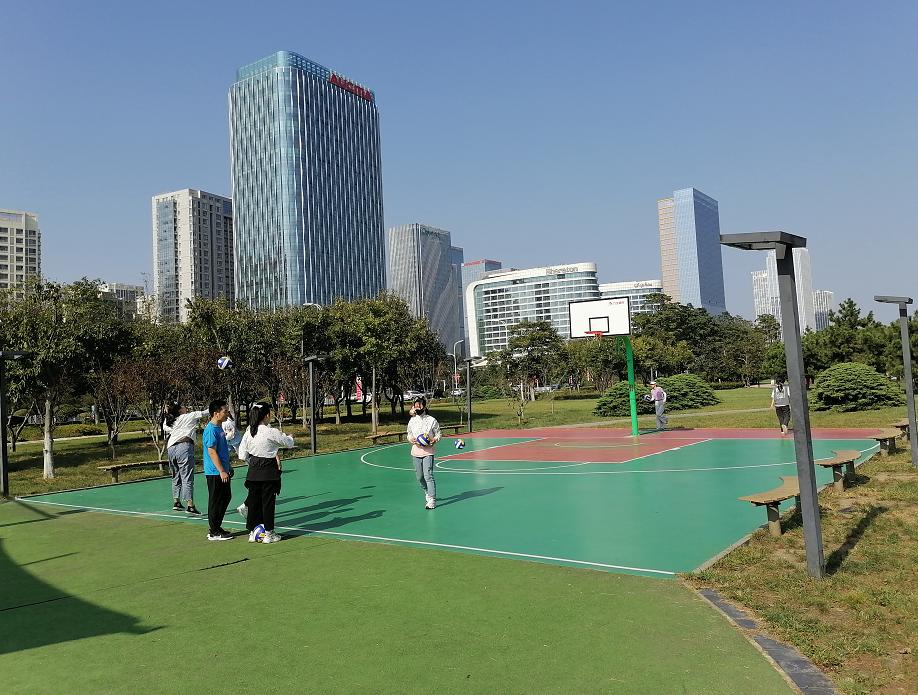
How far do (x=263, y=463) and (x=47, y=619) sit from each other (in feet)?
9.92

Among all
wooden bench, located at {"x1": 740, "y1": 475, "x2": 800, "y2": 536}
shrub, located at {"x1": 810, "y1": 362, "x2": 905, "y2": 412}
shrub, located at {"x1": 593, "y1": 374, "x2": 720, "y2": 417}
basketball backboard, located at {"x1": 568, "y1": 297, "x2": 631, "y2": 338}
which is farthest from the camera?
shrub, located at {"x1": 593, "y1": 374, "x2": 720, "y2": 417}

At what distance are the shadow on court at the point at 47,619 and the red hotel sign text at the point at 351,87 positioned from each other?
535 feet

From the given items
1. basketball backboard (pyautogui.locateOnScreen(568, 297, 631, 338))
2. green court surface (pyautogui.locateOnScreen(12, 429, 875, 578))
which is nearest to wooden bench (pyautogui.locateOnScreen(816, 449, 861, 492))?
green court surface (pyautogui.locateOnScreen(12, 429, 875, 578))

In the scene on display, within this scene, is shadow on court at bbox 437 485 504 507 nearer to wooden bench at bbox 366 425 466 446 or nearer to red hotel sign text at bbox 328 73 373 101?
wooden bench at bbox 366 425 466 446

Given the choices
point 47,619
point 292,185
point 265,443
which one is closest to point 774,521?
point 265,443

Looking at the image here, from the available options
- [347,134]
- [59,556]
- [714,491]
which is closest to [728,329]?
[714,491]

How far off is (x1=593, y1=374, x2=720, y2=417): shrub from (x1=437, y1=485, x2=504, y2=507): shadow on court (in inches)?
982

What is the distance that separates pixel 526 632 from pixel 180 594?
3394 mm

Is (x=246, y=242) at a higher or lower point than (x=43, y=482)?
higher

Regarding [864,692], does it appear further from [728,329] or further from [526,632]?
[728,329]

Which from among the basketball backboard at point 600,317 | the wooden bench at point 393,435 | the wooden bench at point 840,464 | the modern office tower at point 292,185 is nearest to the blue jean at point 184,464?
the wooden bench at point 840,464

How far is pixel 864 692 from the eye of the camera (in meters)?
3.98

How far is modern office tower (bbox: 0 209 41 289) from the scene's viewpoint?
146m

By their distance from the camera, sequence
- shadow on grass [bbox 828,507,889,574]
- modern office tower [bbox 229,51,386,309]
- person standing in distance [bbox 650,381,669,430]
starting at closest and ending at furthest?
shadow on grass [bbox 828,507,889,574] < person standing in distance [bbox 650,381,669,430] < modern office tower [bbox 229,51,386,309]
